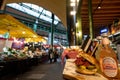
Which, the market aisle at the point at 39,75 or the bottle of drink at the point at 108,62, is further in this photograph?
the market aisle at the point at 39,75

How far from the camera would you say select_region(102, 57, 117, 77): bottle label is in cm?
97

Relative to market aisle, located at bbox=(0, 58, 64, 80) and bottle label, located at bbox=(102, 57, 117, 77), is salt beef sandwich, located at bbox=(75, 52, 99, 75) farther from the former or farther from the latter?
market aisle, located at bbox=(0, 58, 64, 80)

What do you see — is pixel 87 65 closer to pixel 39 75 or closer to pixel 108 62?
pixel 108 62

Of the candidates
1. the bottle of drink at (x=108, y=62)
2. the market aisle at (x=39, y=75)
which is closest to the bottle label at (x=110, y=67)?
the bottle of drink at (x=108, y=62)

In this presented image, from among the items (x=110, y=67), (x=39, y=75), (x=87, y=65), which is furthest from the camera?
(x=39, y=75)

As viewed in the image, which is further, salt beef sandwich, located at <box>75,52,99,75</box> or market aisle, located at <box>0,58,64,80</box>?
market aisle, located at <box>0,58,64,80</box>

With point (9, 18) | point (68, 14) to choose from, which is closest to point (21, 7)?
point (68, 14)

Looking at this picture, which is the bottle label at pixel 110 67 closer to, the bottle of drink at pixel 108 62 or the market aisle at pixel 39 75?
the bottle of drink at pixel 108 62

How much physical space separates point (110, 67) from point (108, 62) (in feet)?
0.10

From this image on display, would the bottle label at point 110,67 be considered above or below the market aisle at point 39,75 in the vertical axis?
above

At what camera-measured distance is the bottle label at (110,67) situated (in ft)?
3.19

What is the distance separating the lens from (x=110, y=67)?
0.98 meters

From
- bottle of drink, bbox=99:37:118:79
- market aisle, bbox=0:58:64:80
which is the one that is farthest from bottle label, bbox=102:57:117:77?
market aisle, bbox=0:58:64:80

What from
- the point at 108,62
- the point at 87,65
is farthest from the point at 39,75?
the point at 108,62
